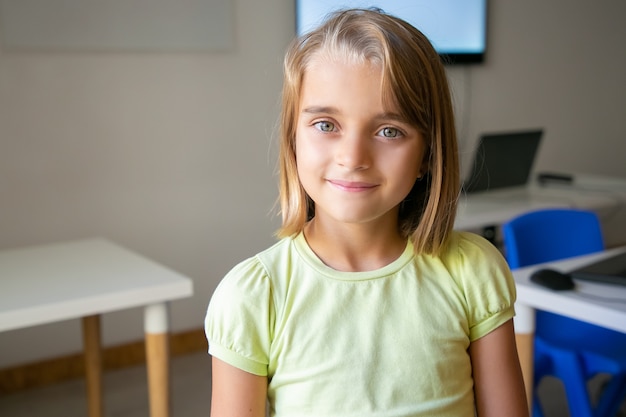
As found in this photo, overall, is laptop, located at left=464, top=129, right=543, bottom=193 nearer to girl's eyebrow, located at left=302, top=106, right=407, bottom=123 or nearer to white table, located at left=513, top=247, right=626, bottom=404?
white table, located at left=513, top=247, right=626, bottom=404

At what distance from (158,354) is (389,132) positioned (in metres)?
1.03

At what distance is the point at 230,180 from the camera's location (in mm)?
3035

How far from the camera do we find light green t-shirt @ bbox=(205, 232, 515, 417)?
0.93 metres

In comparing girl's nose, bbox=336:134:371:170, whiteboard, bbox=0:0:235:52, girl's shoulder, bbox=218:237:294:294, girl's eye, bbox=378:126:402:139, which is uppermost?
whiteboard, bbox=0:0:235:52

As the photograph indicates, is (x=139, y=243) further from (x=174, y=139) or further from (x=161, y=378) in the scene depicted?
(x=161, y=378)

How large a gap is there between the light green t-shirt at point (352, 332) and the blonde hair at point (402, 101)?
0.24 feet

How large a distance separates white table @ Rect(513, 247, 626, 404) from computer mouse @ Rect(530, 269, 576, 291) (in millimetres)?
13

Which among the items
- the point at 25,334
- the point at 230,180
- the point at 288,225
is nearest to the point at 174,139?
the point at 230,180

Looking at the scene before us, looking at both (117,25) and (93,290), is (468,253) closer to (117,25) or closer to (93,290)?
(93,290)

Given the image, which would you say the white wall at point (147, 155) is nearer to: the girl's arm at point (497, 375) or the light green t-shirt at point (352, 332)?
the light green t-shirt at point (352, 332)

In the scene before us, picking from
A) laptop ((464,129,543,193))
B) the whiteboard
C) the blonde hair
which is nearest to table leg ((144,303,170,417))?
the blonde hair

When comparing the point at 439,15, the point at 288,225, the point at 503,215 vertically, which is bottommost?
the point at 503,215

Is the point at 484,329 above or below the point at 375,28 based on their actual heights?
below

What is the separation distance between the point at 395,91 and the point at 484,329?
0.35 metres
